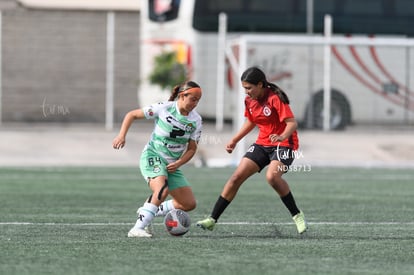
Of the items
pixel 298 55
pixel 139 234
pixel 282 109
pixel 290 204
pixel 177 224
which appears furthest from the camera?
pixel 298 55

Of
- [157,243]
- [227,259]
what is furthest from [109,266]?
[157,243]

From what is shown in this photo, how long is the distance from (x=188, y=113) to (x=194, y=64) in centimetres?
2021

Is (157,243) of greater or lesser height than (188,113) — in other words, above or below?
below

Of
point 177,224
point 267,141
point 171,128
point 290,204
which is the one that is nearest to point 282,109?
point 267,141

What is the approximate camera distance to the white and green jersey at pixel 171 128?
11375 millimetres

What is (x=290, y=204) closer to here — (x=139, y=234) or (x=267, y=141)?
(x=267, y=141)

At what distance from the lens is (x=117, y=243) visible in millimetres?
10430

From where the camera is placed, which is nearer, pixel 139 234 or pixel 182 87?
pixel 139 234

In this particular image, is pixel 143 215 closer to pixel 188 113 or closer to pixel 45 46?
pixel 188 113

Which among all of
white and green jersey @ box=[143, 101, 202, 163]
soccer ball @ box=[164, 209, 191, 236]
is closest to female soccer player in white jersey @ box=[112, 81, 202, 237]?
white and green jersey @ box=[143, 101, 202, 163]

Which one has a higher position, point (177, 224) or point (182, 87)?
point (182, 87)

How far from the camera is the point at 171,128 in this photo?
1138 centimetres

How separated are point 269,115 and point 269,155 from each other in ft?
1.40

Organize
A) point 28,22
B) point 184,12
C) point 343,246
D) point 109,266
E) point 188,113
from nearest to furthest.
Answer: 1. point 109,266
2. point 343,246
3. point 188,113
4. point 184,12
5. point 28,22
